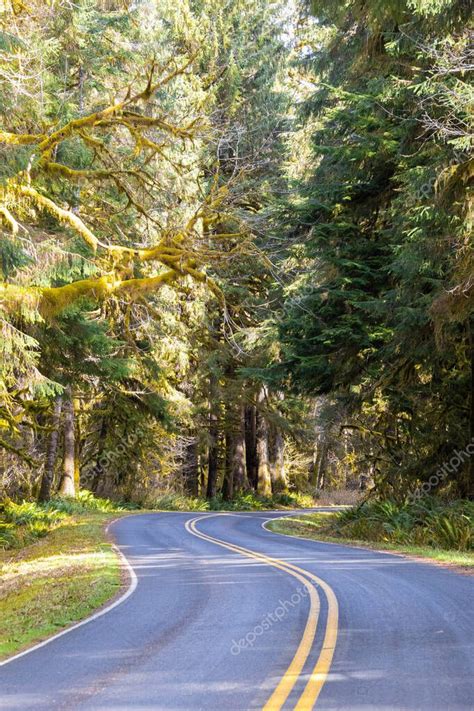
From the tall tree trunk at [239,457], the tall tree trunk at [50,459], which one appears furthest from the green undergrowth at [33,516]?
the tall tree trunk at [239,457]

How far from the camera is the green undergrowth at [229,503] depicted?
1473 inches

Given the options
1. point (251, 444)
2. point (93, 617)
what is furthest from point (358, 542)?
point (251, 444)

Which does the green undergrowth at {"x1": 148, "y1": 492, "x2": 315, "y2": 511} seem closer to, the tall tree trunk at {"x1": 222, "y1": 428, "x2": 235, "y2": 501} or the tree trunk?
the tall tree trunk at {"x1": 222, "y1": 428, "x2": 235, "y2": 501}

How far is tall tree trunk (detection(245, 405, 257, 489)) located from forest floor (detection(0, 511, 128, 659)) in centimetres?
2188

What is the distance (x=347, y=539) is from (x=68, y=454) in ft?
45.1

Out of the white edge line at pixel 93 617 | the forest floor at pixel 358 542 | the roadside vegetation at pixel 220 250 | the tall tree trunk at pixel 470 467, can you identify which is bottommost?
the white edge line at pixel 93 617

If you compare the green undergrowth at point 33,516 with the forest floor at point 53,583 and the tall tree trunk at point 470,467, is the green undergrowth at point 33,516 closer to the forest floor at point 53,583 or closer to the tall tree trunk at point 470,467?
the forest floor at point 53,583

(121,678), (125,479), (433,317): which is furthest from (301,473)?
(121,678)

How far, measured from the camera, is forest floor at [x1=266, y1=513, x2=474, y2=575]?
1454 cm

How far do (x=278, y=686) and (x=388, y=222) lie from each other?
17135mm

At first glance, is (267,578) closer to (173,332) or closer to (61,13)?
(61,13)

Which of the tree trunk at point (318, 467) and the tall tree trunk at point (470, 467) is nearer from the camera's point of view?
the tall tree trunk at point (470, 467)

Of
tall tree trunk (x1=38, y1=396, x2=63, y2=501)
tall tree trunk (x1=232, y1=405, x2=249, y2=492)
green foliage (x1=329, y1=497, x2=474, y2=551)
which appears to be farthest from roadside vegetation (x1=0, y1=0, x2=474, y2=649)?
tall tree trunk (x1=232, y1=405, x2=249, y2=492)

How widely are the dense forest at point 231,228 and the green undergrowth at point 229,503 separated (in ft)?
3.81
